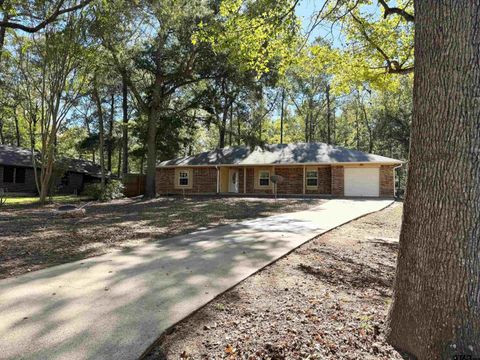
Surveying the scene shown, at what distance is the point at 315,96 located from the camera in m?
37.3

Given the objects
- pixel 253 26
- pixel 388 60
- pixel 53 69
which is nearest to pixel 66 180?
pixel 53 69

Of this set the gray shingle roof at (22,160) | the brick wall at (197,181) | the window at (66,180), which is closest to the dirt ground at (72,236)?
the brick wall at (197,181)

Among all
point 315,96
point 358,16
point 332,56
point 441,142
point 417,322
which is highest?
point 315,96

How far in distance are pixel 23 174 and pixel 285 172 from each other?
20.2 m

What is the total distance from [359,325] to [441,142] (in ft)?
5.52

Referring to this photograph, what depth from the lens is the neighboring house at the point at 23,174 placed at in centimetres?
2431

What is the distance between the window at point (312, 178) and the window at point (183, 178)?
8.85 m

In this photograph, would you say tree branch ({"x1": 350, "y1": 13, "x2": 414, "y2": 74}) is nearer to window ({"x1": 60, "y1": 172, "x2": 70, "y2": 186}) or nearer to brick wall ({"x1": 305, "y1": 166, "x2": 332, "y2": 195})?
brick wall ({"x1": 305, "y1": 166, "x2": 332, "y2": 195})

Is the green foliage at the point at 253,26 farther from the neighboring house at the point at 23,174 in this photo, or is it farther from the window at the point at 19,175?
the window at the point at 19,175

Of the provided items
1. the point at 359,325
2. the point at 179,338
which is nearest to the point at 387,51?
the point at 359,325

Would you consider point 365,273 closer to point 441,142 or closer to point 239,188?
point 441,142

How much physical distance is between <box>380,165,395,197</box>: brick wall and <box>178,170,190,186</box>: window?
13.3 meters

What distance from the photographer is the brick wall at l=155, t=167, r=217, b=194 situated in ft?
78.8

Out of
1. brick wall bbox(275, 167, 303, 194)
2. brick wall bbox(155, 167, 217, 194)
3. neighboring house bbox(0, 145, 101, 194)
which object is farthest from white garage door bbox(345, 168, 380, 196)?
neighboring house bbox(0, 145, 101, 194)
